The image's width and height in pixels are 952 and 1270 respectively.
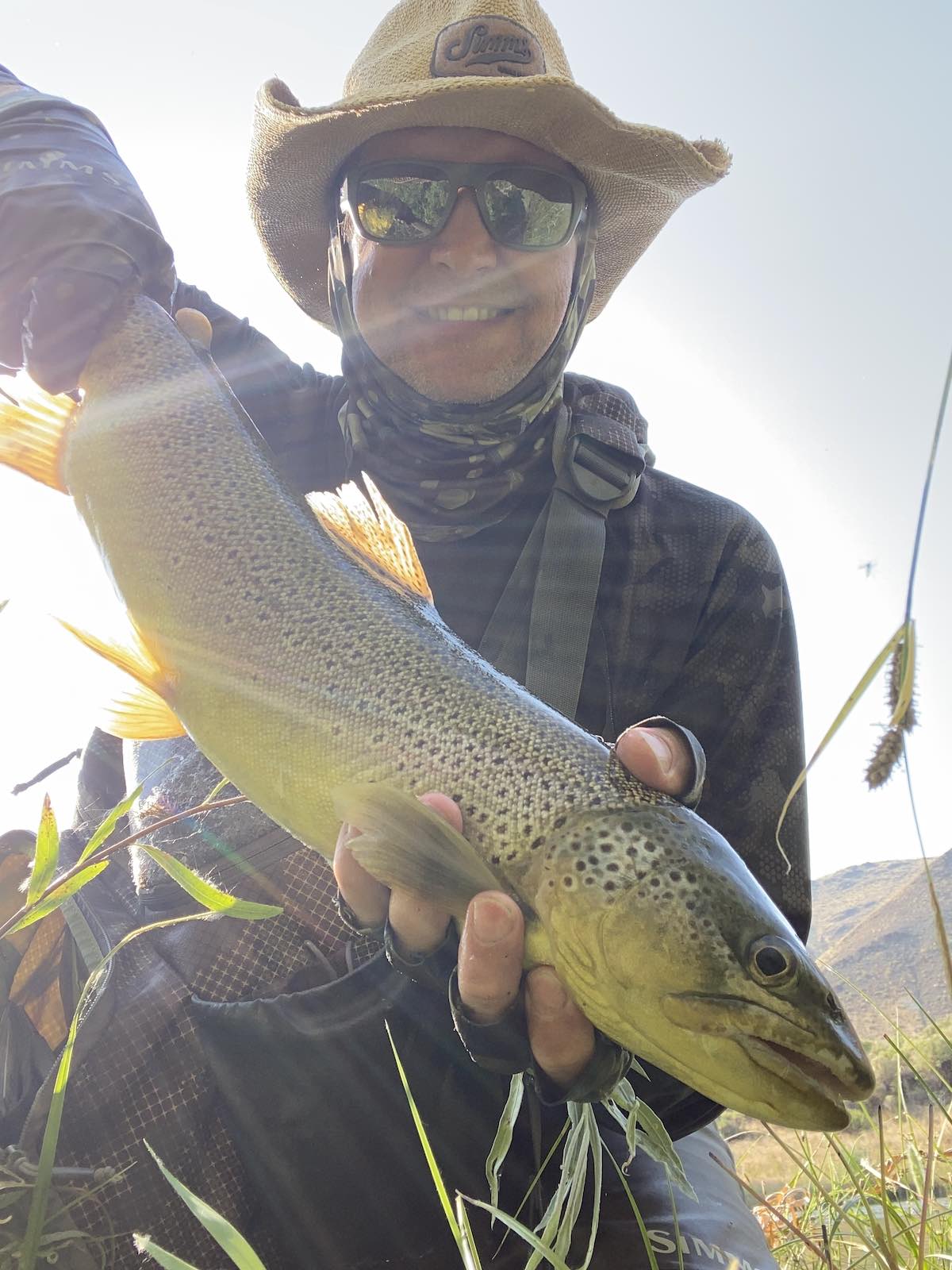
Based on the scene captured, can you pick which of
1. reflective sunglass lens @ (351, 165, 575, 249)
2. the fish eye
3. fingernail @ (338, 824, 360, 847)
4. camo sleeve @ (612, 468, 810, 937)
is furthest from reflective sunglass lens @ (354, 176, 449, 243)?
the fish eye

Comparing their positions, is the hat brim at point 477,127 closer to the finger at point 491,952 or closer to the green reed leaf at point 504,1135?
the finger at point 491,952

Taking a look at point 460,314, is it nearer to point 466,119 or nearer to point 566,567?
point 466,119

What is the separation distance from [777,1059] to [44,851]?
1345mm

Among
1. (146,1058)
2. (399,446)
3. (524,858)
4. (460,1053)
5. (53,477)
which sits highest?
(399,446)

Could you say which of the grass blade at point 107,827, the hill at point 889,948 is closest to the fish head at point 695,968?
the grass blade at point 107,827

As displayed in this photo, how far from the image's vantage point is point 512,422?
3.19m

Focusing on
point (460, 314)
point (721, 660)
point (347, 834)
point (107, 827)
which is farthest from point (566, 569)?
point (107, 827)

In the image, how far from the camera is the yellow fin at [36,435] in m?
2.42

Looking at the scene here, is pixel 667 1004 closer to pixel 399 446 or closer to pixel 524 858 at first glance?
pixel 524 858

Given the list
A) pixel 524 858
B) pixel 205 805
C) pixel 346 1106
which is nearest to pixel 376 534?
pixel 205 805

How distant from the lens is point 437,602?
3100 mm

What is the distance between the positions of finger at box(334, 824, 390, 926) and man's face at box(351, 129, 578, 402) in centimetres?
187

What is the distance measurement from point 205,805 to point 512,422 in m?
1.83

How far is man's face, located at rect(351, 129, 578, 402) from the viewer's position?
3.12 metres
